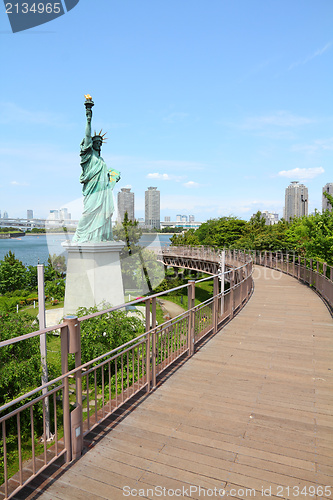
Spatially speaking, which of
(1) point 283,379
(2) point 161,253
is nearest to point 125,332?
(1) point 283,379

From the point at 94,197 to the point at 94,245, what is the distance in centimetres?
Answer: 364

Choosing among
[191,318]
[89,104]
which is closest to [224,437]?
[191,318]

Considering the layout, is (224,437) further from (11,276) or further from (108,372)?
(11,276)

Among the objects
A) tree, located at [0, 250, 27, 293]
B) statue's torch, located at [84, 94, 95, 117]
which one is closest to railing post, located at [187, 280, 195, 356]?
statue's torch, located at [84, 94, 95, 117]

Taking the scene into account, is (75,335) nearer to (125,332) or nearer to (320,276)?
(125,332)

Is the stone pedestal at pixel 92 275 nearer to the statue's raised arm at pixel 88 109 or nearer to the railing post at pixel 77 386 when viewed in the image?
the statue's raised arm at pixel 88 109

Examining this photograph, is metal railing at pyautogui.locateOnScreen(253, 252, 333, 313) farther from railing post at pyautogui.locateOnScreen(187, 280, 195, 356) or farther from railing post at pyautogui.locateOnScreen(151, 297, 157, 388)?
railing post at pyautogui.locateOnScreen(151, 297, 157, 388)

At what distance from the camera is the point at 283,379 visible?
18.3ft

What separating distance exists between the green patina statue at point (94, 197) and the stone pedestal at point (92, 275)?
5.40 ft

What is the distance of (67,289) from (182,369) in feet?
42.4

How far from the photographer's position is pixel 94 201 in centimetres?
1927

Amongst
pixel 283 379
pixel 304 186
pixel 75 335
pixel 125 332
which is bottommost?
pixel 125 332

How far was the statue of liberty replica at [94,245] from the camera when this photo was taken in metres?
17.1

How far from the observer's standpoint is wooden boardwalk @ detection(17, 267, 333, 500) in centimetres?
313
